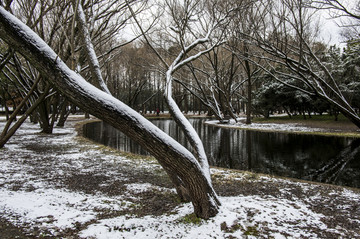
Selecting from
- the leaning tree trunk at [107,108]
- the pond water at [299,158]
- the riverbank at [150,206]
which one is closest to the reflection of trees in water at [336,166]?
the pond water at [299,158]

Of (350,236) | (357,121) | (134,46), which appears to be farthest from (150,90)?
(350,236)

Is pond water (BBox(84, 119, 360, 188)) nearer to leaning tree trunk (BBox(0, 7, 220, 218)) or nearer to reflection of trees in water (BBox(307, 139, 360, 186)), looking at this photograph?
reflection of trees in water (BBox(307, 139, 360, 186))

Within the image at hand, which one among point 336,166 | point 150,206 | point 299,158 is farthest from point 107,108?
point 299,158

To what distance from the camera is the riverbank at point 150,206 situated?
3447 mm

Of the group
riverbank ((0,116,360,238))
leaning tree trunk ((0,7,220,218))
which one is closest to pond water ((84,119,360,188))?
riverbank ((0,116,360,238))

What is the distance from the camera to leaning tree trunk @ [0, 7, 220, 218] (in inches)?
118

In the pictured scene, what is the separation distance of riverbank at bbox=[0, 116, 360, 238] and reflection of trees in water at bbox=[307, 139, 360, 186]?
122cm

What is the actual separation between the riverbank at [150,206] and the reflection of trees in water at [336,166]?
1220 millimetres

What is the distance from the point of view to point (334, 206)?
459 centimetres

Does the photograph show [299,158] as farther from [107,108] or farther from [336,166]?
[107,108]

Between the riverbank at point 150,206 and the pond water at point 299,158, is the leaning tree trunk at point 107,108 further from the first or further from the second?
the pond water at point 299,158

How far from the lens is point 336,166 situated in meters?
8.29

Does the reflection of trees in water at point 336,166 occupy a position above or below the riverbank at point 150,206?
below

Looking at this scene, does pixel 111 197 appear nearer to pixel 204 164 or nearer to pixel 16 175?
pixel 204 164
